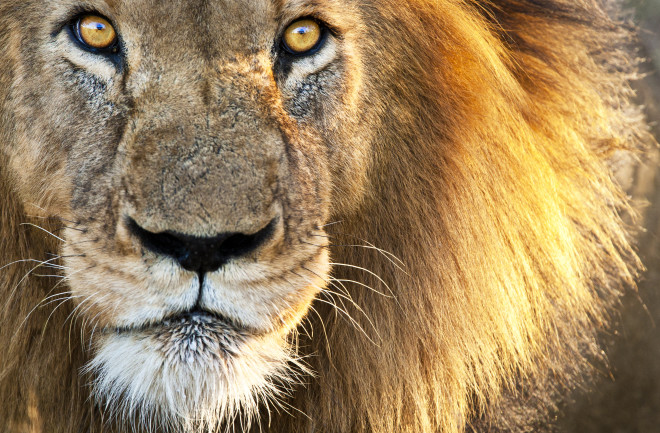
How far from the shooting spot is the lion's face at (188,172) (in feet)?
5.64

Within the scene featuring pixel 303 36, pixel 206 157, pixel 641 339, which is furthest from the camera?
pixel 641 339

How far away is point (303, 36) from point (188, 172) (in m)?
0.55

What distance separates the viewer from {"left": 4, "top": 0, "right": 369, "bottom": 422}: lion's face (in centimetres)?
172

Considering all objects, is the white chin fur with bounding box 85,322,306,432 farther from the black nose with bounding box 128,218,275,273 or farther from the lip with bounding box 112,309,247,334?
the black nose with bounding box 128,218,275,273

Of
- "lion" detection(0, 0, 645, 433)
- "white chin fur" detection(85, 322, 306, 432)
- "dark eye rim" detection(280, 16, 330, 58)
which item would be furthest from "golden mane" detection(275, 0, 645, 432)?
"white chin fur" detection(85, 322, 306, 432)

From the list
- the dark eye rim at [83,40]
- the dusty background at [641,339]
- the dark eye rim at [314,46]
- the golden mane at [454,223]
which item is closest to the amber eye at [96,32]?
the dark eye rim at [83,40]

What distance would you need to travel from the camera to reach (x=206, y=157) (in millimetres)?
1764

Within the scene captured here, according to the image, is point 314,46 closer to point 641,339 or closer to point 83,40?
point 83,40

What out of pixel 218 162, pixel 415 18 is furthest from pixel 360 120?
pixel 218 162

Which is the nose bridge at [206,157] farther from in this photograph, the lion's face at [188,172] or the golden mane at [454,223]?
the golden mane at [454,223]

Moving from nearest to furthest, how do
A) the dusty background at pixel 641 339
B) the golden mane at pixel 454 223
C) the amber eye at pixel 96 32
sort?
the amber eye at pixel 96 32
the golden mane at pixel 454 223
the dusty background at pixel 641 339

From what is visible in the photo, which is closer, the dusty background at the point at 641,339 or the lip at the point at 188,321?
the lip at the point at 188,321

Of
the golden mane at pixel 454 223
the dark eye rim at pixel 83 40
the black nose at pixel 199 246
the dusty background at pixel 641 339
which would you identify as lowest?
the dusty background at pixel 641 339

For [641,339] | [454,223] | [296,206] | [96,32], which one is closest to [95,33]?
[96,32]
